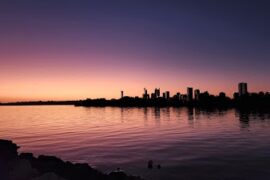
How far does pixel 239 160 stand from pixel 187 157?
218 inches

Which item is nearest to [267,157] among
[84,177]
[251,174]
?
[251,174]

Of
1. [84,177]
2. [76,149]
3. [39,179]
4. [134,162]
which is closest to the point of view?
[39,179]

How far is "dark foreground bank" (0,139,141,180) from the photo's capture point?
17.4 meters

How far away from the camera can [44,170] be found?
2066 cm

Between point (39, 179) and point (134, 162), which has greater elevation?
point (39, 179)

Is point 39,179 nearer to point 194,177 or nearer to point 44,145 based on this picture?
point 194,177

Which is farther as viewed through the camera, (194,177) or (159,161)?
(159,161)

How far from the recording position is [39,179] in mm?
15211

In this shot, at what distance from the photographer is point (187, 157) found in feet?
→ 109

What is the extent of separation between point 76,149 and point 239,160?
70.9 feet

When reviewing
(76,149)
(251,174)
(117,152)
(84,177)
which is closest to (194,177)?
(251,174)

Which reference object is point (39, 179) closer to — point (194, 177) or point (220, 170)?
point (194, 177)

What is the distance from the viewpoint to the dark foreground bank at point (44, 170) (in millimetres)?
17373

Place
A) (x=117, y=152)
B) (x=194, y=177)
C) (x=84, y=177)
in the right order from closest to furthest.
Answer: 1. (x=84, y=177)
2. (x=194, y=177)
3. (x=117, y=152)
